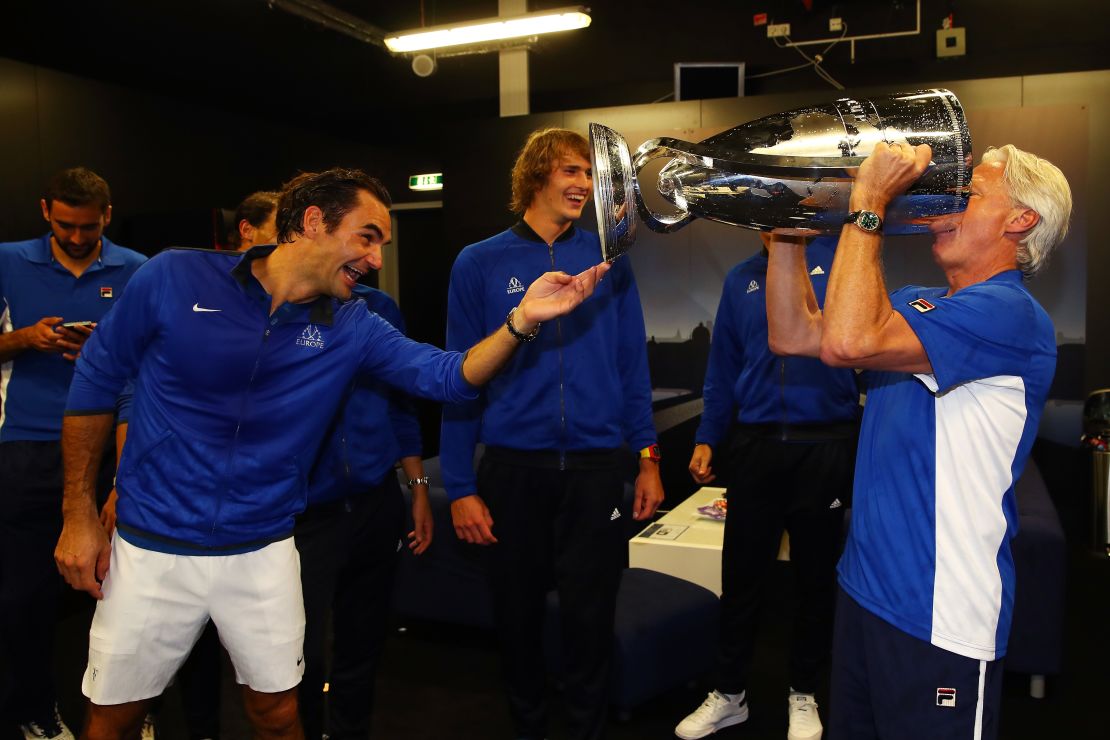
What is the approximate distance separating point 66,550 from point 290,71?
6.12 meters

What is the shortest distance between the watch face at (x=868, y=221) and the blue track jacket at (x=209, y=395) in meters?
0.85

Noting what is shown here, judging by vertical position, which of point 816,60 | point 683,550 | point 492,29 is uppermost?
point 492,29

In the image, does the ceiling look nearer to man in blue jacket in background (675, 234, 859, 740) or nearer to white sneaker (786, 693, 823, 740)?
man in blue jacket in background (675, 234, 859, 740)

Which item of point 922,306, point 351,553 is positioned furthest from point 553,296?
point 351,553

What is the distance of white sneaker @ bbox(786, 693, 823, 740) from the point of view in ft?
8.95

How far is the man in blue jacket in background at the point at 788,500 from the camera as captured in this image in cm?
274

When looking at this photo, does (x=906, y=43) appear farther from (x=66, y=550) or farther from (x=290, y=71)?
(x=66, y=550)

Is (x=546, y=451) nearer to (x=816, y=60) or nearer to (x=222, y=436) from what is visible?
(x=222, y=436)

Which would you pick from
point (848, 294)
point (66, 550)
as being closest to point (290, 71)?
point (66, 550)

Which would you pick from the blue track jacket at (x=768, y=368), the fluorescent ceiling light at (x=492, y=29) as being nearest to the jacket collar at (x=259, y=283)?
the blue track jacket at (x=768, y=368)

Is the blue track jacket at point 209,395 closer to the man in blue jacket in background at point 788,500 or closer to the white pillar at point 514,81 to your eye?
the man in blue jacket in background at point 788,500

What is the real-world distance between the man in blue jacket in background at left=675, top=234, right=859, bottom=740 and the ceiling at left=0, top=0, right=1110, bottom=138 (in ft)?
10.6

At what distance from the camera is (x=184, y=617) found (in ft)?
5.95

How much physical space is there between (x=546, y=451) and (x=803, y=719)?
122 centimetres
